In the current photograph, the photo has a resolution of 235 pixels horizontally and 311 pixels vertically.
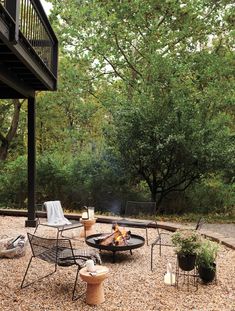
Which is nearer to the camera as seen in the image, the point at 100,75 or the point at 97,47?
the point at 97,47

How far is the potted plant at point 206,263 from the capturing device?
14.7 feet

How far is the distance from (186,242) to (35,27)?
13.0 feet

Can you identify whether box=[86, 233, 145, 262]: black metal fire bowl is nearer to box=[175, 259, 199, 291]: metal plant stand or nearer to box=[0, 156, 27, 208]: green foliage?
box=[175, 259, 199, 291]: metal plant stand

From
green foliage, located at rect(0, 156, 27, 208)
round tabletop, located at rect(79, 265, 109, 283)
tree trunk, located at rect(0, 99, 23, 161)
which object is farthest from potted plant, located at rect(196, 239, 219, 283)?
tree trunk, located at rect(0, 99, 23, 161)

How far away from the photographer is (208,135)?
9992 mm

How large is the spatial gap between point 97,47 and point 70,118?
4.01 metres

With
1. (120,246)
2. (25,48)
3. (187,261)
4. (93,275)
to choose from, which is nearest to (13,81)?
(25,48)

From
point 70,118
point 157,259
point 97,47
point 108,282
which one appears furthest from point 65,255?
point 70,118

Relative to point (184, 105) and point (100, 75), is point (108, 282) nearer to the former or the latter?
point (184, 105)

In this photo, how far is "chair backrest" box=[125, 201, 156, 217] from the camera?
7.55 meters

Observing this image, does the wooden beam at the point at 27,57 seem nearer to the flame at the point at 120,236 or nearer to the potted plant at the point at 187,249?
the flame at the point at 120,236

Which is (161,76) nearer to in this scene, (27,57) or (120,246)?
(27,57)

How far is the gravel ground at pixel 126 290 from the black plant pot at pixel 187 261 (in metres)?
0.22

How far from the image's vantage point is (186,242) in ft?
14.8
